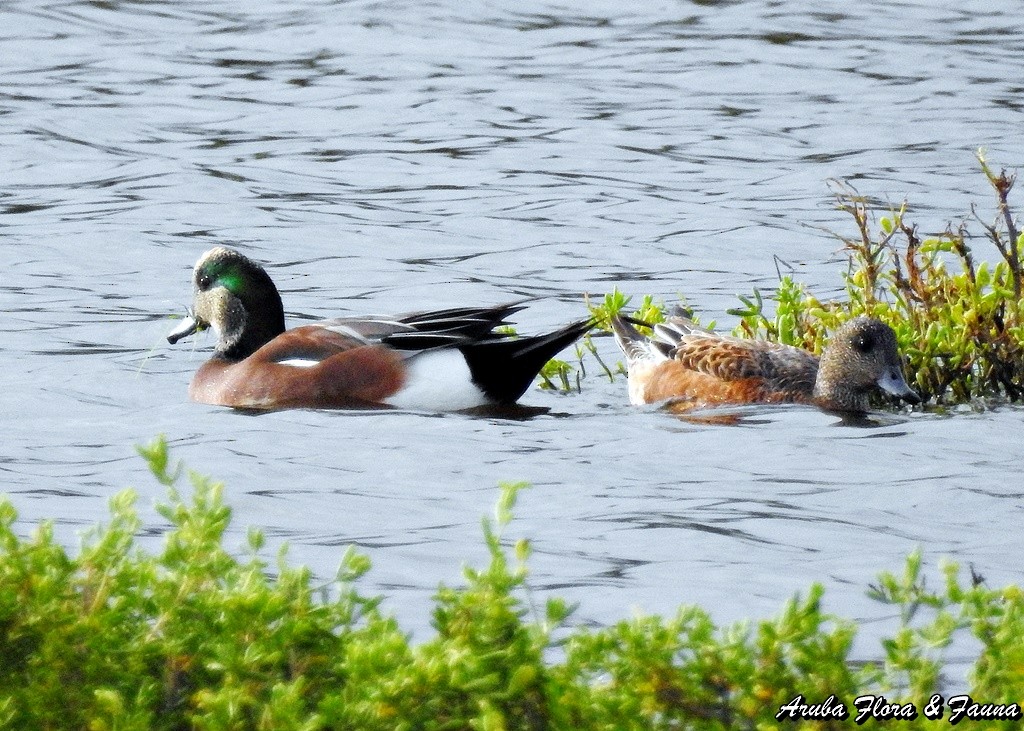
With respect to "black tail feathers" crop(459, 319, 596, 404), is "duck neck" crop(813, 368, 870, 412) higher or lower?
lower

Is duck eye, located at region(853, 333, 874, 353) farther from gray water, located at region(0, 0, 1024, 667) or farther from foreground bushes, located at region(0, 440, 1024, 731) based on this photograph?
foreground bushes, located at region(0, 440, 1024, 731)

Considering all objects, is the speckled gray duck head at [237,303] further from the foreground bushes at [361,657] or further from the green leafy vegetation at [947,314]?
the foreground bushes at [361,657]

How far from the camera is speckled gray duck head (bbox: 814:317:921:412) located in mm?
8434

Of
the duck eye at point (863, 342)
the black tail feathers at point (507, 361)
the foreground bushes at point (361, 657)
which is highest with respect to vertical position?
the foreground bushes at point (361, 657)

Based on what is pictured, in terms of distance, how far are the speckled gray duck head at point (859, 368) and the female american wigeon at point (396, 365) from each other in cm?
114

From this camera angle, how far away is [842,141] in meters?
15.7

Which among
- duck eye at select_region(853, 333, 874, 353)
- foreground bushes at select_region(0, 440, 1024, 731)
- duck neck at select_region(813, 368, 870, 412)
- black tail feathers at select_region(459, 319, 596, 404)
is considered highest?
foreground bushes at select_region(0, 440, 1024, 731)

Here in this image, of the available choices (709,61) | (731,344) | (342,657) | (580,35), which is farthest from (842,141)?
(342,657)

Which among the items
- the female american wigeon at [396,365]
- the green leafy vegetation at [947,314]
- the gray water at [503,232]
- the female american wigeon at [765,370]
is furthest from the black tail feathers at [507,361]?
the green leafy vegetation at [947,314]

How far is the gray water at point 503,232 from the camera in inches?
269

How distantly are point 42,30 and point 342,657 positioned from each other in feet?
55.3

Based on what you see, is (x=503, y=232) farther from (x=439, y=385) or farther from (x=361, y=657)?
(x=361, y=657)

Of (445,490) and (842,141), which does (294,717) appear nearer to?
(445,490)

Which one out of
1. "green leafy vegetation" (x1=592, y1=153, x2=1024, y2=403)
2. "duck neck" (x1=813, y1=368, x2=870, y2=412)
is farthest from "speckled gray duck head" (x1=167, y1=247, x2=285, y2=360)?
"duck neck" (x1=813, y1=368, x2=870, y2=412)
